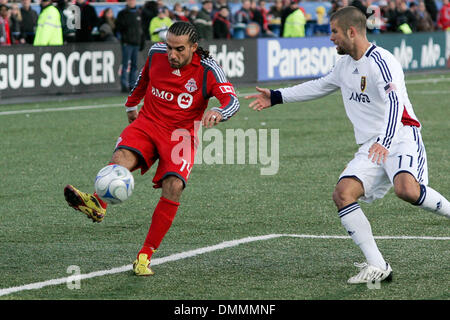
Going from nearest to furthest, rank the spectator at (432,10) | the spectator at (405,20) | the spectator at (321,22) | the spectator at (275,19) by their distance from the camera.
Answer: the spectator at (275,19)
the spectator at (405,20)
the spectator at (321,22)
the spectator at (432,10)

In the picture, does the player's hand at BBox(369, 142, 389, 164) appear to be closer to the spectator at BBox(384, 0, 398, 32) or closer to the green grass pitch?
the green grass pitch

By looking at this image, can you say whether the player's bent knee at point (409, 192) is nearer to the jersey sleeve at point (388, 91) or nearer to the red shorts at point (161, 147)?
the jersey sleeve at point (388, 91)

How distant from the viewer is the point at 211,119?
267 inches

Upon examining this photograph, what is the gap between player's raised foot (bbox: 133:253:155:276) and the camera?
22.7 feet

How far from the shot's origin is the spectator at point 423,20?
33.4 metres

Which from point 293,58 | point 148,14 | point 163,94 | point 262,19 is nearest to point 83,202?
point 163,94

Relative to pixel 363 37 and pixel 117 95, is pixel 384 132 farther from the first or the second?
pixel 117 95

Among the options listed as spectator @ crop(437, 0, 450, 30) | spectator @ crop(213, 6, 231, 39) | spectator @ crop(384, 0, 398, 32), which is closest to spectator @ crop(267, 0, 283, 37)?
spectator @ crop(384, 0, 398, 32)

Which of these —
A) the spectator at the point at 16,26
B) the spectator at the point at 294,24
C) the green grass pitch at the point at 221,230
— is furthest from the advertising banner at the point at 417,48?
the green grass pitch at the point at 221,230

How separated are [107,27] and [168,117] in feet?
58.4

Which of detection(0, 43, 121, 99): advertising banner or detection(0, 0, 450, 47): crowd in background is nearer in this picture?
detection(0, 43, 121, 99): advertising banner

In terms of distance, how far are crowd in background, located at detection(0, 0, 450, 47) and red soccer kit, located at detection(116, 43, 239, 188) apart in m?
14.6

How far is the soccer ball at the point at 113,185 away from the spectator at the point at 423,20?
27738 millimetres
